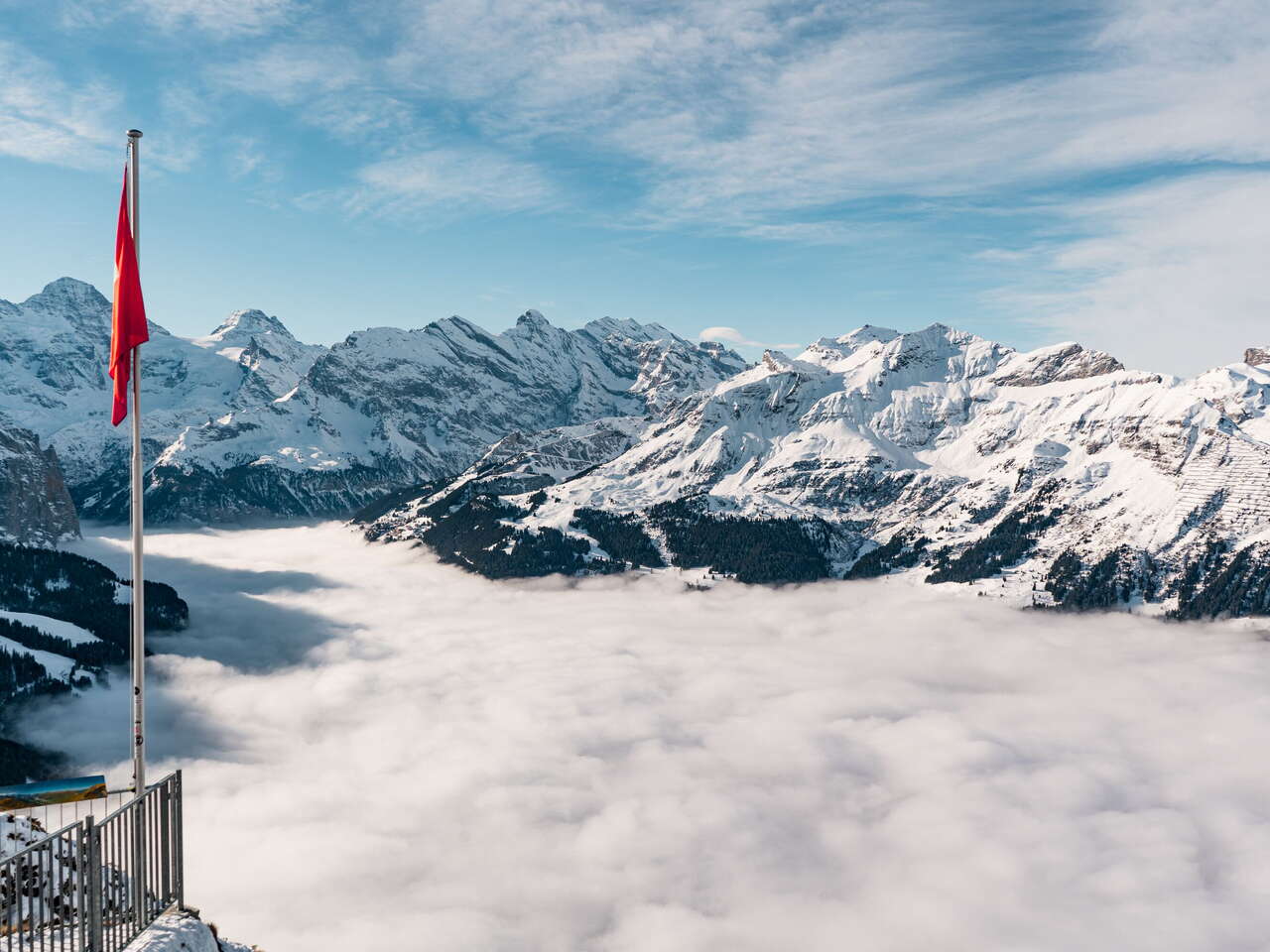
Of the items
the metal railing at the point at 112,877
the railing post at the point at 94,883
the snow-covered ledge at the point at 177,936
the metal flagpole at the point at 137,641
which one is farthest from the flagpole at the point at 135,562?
the snow-covered ledge at the point at 177,936

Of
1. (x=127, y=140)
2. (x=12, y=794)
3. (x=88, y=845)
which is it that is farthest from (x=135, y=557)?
(x=127, y=140)

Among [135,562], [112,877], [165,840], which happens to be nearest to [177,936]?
[165,840]

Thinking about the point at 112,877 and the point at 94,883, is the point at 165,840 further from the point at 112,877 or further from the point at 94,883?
the point at 94,883

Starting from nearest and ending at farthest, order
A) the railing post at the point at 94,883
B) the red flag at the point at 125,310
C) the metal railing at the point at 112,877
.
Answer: the railing post at the point at 94,883, the metal railing at the point at 112,877, the red flag at the point at 125,310

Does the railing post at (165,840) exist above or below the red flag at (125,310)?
below

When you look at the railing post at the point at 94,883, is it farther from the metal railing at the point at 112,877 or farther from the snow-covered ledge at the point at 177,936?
the snow-covered ledge at the point at 177,936

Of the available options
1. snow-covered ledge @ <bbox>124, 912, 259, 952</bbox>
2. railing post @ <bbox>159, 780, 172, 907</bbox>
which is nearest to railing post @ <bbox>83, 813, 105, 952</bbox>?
snow-covered ledge @ <bbox>124, 912, 259, 952</bbox>

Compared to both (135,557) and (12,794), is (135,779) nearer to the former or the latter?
(12,794)

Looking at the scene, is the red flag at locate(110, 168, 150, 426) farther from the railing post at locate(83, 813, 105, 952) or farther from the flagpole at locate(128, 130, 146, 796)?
the railing post at locate(83, 813, 105, 952)
